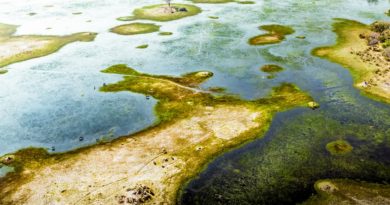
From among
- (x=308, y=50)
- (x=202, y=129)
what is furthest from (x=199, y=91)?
(x=308, y=50)

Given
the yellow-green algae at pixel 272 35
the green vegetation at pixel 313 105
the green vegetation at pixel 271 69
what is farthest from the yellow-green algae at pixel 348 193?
the yellow-green algae at pixel 272 35

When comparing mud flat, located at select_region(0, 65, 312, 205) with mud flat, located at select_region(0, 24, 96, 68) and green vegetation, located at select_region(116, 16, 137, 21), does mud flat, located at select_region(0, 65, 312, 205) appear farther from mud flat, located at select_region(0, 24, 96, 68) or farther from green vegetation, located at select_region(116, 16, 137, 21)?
green vegetation, located at select_region(116, 16, 137, 21)

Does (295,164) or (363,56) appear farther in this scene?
(363,56)

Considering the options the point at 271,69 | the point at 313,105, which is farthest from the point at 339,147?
the point at 271,69

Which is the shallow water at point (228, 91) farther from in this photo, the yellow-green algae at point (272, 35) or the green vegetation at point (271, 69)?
the yellow-green algae at point (272, 35)

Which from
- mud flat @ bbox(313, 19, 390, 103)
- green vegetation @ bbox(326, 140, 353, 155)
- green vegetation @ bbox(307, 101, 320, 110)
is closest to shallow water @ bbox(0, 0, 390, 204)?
green vegetation @ bbox(307, 101, 320, 110)

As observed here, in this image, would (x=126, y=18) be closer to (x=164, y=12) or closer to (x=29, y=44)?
(x=164, y=12)
